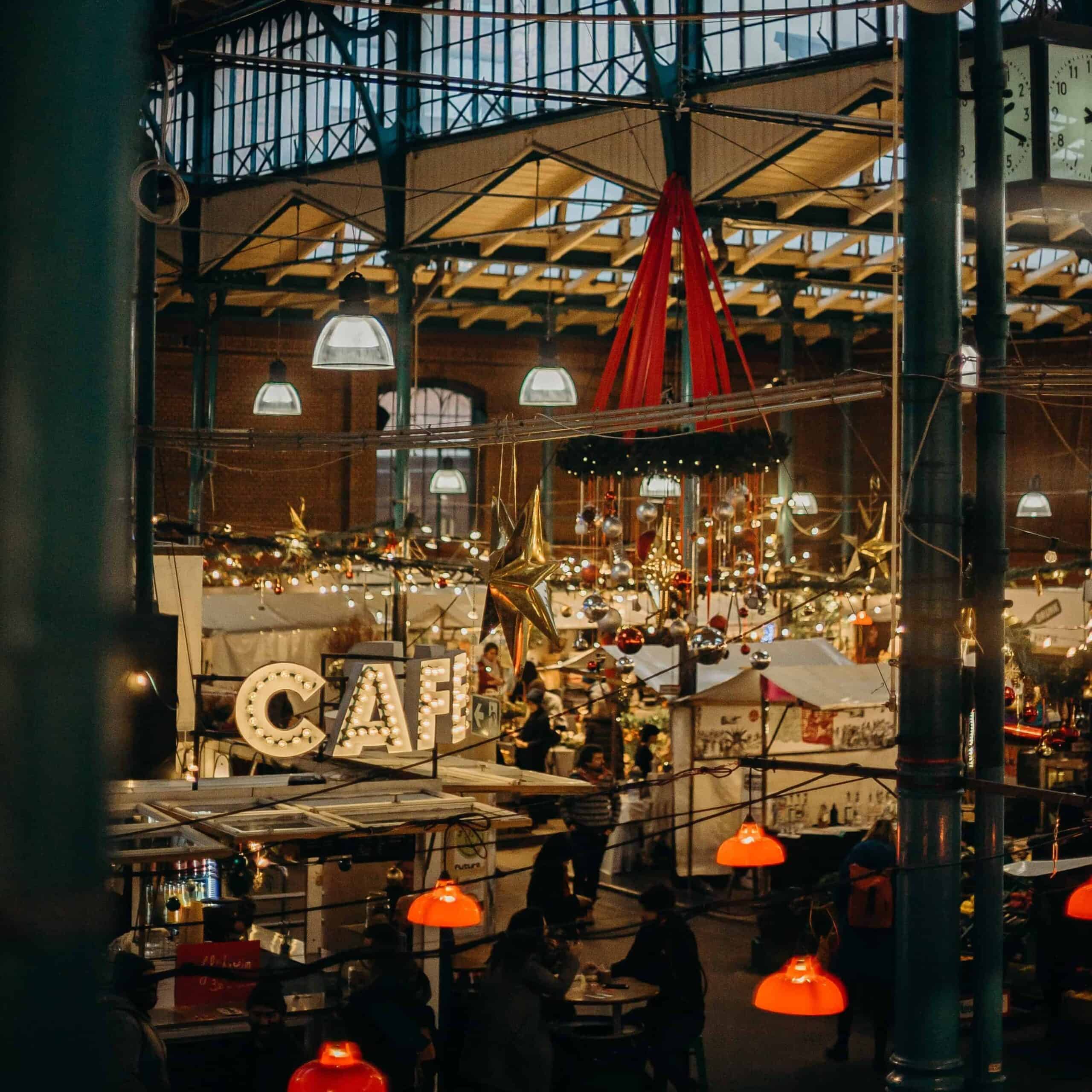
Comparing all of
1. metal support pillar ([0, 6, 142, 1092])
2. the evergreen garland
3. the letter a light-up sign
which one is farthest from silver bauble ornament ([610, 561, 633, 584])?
metal support pillar ([0, 6, 142, 1092])

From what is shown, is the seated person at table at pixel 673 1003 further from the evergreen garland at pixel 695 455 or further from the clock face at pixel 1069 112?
the clock face at pixel 1069 112

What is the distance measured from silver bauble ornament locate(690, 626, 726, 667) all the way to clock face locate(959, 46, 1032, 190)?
3337mm

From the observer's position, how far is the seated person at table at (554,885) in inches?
374

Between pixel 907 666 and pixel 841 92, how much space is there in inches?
368

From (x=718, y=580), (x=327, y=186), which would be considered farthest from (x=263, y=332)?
(x=718, y=580)

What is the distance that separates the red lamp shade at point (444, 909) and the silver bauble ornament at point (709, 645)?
6.33 ft

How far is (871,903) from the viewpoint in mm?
8867

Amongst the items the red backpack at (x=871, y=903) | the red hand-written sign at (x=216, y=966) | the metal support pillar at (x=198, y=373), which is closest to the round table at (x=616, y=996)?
the red backpack at (x=871, y=903)

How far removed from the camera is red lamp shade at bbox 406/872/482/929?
8164 mm

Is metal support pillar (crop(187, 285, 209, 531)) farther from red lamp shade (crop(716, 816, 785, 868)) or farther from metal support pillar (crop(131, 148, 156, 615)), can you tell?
red lamp shade (crop(716, 816, 785, 868))

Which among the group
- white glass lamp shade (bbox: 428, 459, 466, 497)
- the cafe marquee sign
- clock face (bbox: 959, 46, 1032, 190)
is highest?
clock face (bbox: 959, 46, 1032, 190)

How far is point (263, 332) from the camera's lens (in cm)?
2427

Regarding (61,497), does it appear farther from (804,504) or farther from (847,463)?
(847,463)

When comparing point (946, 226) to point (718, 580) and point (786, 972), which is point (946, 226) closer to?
point (786, 972)
